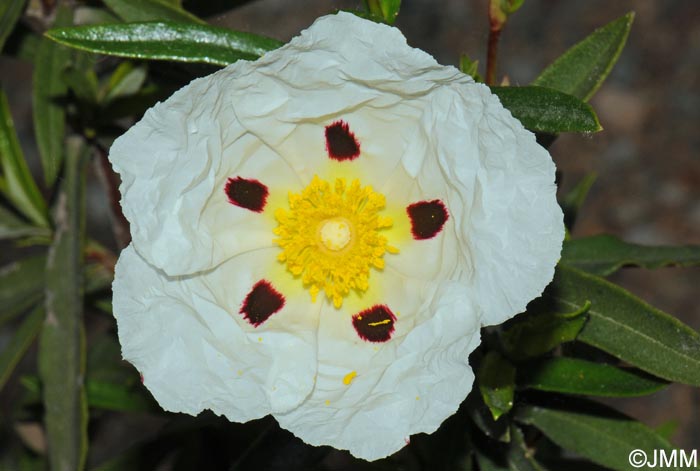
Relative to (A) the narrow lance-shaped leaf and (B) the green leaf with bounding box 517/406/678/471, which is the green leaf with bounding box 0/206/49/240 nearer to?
(A) the narrow lance-shaped leaf

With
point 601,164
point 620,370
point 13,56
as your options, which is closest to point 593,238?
point 620,370

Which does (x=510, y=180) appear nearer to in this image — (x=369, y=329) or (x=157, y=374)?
(x=369, y=329)

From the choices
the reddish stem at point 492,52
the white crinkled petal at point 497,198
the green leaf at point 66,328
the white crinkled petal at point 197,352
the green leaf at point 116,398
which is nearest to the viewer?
the white crinkled petal at point 497,198

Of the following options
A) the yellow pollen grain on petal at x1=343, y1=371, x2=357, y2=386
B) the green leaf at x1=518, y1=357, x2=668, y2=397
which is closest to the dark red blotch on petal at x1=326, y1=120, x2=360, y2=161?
the yellow pollen grain on petal at x1=343, y1=371, x2=357, y2=386

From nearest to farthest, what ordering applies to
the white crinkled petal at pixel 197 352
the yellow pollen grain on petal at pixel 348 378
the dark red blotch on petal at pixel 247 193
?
the white crinkled petal at pixel 197 352 → the yellow pollen grain on petal at pixel 348 378 → the dark red blotch on petal at pixel 247 193

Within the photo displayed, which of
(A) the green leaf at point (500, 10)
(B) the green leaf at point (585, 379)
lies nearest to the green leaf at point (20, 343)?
(B) the green leaf at point (585, 379)

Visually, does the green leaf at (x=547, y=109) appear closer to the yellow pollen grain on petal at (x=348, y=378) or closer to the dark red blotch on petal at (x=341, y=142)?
the dark red blotch on petal at (x=341, y=142)
